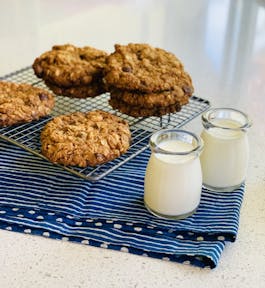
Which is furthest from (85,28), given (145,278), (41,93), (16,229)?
(145,278)

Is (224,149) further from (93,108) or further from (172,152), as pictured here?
(93,108)

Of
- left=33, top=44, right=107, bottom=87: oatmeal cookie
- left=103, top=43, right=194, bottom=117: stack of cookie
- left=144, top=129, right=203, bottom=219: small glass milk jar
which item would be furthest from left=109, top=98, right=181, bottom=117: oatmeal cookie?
left=144, top=129, right=203, bottom=219: small glass milk jar

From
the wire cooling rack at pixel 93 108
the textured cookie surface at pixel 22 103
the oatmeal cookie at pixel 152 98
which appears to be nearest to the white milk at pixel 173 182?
the wire cooling rack at pixel 93 108

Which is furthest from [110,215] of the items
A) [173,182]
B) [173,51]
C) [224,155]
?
[173,51]

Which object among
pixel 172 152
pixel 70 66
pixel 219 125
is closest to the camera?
pixel 172 152

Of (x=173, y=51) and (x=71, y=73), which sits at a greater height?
(x=71, y=73)

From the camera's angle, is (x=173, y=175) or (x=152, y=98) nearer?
(x=173, y=175)

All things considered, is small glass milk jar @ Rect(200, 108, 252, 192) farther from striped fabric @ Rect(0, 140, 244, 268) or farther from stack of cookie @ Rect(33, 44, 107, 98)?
stack of cookie @ Rect(33, 44, 107, 98)
